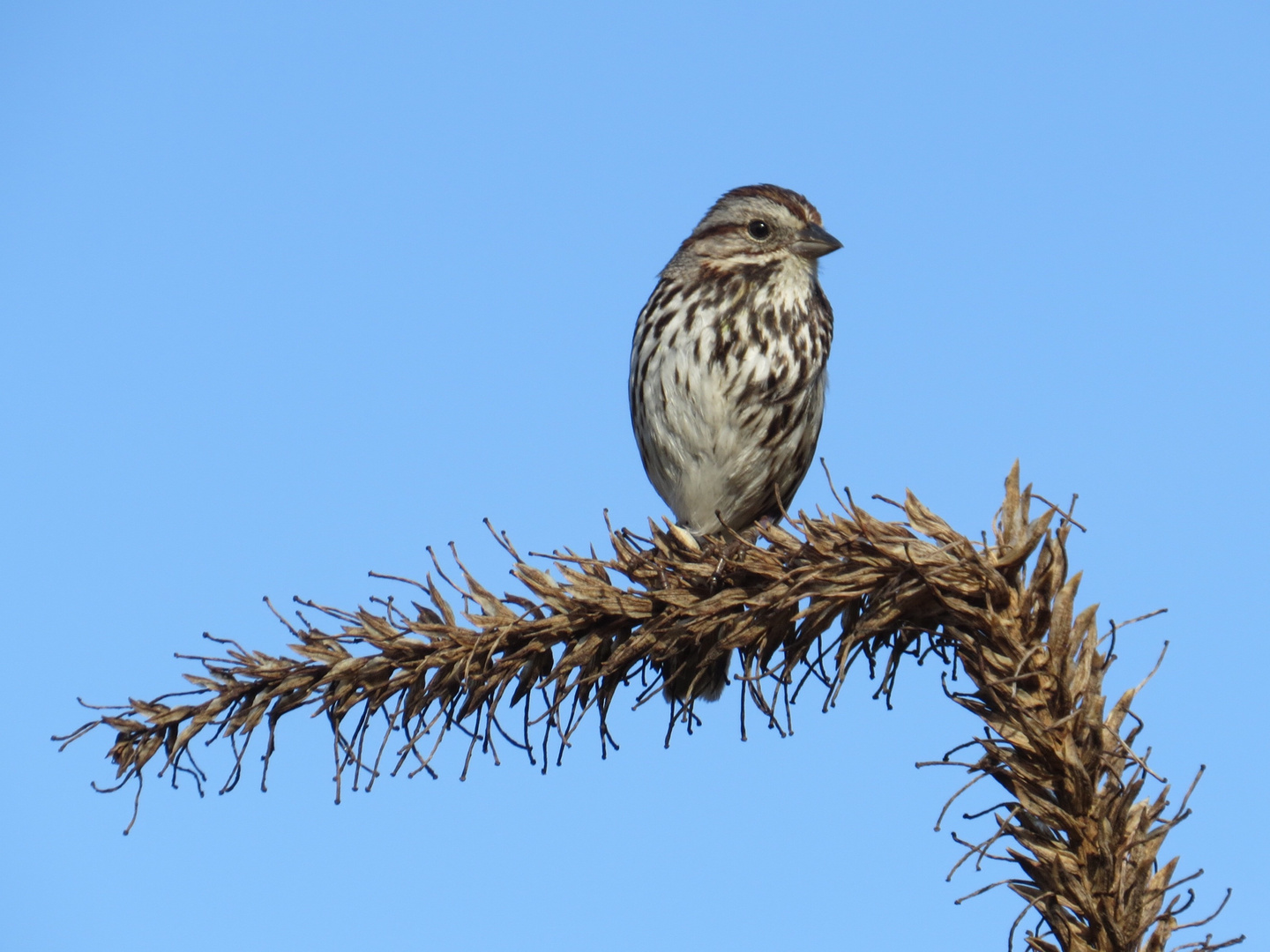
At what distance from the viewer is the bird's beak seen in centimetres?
614

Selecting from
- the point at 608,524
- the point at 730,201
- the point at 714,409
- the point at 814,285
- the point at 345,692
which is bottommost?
the point at 345,692

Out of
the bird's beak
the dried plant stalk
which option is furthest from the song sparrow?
the dried plant stalk

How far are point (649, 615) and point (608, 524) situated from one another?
1.34 ft

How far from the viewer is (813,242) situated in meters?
6.19

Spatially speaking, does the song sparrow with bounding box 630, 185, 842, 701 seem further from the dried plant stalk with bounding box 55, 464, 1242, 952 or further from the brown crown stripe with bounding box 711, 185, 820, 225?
the dried plant stalk with bounding box 55, 464, 1242, 952

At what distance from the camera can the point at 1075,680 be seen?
2.21m

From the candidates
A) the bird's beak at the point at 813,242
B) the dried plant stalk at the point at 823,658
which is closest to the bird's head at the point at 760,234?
the bird's beak at the point at 813,242

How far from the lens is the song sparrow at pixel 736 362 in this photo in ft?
18.7

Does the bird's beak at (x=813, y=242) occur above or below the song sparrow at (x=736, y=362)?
above

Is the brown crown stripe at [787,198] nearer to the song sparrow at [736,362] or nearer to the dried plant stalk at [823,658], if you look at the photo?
the song sparrow at [736,362]

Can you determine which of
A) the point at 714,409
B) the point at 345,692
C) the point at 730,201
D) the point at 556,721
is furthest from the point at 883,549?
the point at 730,201

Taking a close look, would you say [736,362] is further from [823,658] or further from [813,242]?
[823,658]

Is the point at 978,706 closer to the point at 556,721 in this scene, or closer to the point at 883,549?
the point at 883,549

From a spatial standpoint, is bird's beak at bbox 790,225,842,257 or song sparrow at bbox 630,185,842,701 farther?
bird's beak at bbox 790,225,842,257
